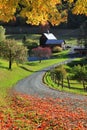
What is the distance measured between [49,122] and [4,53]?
199 feet

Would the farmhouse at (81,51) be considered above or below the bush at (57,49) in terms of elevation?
below

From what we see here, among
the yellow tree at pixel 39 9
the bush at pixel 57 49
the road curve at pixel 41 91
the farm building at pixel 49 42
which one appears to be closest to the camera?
the yellow tree at pixel 39 9

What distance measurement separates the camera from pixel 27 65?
3907 inches

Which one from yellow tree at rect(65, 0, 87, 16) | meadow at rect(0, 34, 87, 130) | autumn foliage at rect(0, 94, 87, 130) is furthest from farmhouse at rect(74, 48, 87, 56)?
yellow tree at rect(65, 0, 87, 16)

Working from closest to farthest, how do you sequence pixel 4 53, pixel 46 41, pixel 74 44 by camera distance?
pixel 4 53 < pixel 46 41 < pixel 74 44

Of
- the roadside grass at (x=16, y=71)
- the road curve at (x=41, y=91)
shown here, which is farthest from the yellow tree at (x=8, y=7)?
the roadside grass at (x=16, y=71)

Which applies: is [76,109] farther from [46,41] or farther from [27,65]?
[46,41]

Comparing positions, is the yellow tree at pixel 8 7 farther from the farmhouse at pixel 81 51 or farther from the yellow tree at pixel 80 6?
the farmhouse at pixel 81 51

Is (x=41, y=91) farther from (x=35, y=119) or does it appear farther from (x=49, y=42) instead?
(x=49, y=42)

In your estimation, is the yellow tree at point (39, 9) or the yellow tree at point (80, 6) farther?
the yellow tree at point (39, 9)

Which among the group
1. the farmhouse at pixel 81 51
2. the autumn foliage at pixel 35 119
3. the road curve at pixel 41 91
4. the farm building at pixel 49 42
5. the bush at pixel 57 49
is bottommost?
the autumn foliage at pixel 35 119

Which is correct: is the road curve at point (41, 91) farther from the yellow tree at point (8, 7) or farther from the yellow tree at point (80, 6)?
the yellow tree at point (80, 6)

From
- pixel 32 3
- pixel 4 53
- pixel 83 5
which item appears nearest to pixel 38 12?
pixel 32 3

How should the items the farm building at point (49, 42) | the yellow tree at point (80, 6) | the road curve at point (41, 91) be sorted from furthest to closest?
the farm building at point (49, 42) → the road curve at point (41, 91) → the yellow tree at point (80, 6)
